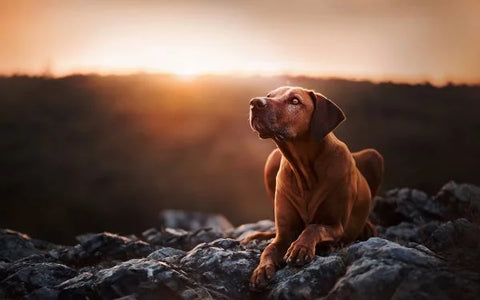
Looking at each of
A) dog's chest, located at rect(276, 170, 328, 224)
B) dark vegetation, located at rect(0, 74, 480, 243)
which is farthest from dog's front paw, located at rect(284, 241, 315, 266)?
dark vegetation, located at rect(0, 74, 480, 243)

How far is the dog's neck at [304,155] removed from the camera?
344 inches

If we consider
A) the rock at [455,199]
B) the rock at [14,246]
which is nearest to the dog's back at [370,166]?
the rock at [455,199]

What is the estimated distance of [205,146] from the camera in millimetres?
31734

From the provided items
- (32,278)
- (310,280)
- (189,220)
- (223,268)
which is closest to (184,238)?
(32,278)

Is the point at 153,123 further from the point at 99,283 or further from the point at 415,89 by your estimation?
the point at 99,283

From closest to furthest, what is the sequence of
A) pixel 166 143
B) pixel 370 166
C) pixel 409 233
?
pixel 370 166, pixel 409 233, pixel 166 143

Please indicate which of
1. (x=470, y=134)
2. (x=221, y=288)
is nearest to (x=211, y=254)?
(x=221, y=288)

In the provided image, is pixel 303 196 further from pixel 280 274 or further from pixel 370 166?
pixel 370 166

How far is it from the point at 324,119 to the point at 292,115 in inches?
19.3

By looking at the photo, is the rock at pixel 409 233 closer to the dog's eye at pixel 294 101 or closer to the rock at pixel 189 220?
the dog's eye at pixel 294 101

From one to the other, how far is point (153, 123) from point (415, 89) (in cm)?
1195

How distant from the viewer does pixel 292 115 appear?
8414 mm

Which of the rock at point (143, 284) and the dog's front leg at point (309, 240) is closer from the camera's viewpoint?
the rock at point (143, 284)

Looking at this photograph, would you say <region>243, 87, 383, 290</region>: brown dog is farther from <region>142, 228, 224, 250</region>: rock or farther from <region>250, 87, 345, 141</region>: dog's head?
<region>142, 228, 224, 250</region>: rock
